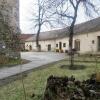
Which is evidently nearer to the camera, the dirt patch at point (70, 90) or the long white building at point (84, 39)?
the dirt patch at point (70, 90)

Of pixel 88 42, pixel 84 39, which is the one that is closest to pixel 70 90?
pixel 88 42

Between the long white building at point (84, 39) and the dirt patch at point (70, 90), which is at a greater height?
the long white building at point (84, 39)

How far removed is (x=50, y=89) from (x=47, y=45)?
4454 cm

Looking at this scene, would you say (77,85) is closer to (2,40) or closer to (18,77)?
(2,40)

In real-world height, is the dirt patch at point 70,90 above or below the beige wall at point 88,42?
below

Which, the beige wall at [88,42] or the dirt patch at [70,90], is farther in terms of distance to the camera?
the beige wall at [88,42]

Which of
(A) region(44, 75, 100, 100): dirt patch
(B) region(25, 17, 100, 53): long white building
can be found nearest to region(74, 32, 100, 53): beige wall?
(B) region(25, 17, 100, 53): long white building

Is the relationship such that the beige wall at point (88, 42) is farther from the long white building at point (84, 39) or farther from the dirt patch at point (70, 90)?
the dirt patch at point (70, 90)

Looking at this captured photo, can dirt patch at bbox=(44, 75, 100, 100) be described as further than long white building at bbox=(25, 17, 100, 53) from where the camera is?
No

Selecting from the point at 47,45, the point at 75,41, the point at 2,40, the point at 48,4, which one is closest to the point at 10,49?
the point at 2,40

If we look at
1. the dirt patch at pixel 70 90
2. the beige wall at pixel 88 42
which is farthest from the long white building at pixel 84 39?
the dirt patch at pixel 70 90

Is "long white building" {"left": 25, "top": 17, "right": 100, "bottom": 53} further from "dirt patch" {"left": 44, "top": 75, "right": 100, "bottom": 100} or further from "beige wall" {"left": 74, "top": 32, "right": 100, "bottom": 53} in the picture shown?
"dirt patch" {"left": 44, "top": 75, "right": 100, "bottom": 100}

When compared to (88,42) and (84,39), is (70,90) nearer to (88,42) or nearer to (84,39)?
(88,42)

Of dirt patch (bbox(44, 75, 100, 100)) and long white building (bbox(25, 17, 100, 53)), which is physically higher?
long white building (bbox(25, 17, 100, 53))
